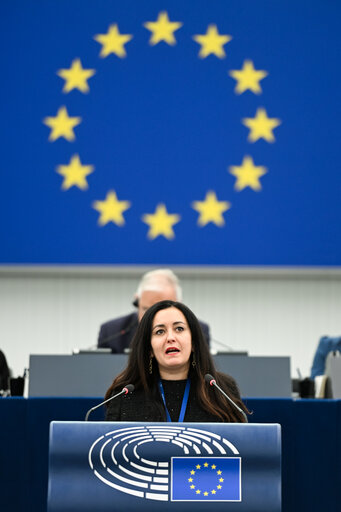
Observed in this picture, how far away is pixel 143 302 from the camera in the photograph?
5.05 m

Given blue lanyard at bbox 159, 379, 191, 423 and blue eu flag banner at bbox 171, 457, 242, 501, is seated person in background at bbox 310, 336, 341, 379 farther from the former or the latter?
blue eu flag banner at bbox 171, 457, 242, 501

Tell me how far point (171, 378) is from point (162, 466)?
37.8 inches

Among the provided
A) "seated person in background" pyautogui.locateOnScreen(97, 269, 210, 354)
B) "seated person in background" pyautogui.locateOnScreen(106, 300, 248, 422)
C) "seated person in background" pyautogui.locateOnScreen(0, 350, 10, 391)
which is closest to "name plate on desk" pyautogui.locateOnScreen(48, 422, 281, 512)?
"seated person in background" pyautogui.locateOnScreen(106, 300, 248, 422)

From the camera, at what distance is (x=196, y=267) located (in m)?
6.96

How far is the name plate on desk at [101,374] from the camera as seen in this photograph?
4.18 metres

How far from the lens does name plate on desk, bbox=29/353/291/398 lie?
4184mm

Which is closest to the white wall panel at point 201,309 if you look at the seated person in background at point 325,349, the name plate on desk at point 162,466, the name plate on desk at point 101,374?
the seated person in background at point 325,349

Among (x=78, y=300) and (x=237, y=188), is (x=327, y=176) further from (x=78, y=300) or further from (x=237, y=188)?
(x=78, y=300)

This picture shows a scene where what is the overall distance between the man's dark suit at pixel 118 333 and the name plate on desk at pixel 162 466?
299cm

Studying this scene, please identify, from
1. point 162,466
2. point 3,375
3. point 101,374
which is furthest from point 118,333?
point 162,466

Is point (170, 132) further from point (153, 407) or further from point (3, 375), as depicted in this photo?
point (153, 407)

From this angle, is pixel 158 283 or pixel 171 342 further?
pixel 158 283

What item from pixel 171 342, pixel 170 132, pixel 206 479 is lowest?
pixel 206 479

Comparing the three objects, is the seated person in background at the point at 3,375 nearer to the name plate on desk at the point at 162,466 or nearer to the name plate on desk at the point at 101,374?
the name plate on desk at the point at 101,374
